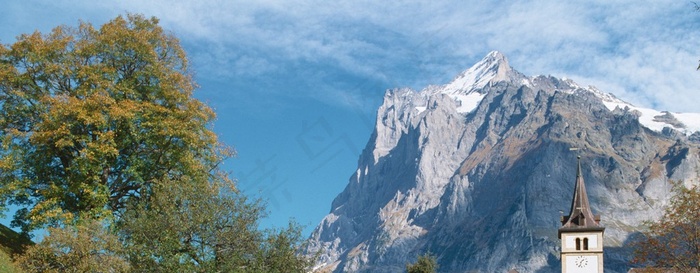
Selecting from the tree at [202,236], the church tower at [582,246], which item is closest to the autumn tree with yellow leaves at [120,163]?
the tree at [202,236]

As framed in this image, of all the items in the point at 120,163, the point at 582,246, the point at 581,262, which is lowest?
the point at 120,163

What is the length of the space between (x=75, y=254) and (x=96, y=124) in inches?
299

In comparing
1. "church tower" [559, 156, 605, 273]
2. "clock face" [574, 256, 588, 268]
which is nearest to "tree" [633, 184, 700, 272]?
"church tower" [559, 156, 605, 273]

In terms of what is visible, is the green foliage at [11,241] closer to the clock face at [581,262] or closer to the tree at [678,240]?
the tree at [678,240]

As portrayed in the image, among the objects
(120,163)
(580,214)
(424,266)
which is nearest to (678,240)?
(120,163)

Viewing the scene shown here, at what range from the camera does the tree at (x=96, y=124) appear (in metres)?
36.9

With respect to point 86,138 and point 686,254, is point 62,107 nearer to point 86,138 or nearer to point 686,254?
point 86,138

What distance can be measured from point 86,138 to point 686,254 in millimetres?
32689

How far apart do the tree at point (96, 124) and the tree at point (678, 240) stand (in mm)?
24647

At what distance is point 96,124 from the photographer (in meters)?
37.2

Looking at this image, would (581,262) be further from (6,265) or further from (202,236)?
(6,265)

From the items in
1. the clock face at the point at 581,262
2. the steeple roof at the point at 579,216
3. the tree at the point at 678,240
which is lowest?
the tree at the point at 678,240

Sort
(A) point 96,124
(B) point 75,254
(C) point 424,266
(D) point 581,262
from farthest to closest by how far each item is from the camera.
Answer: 1. (C) point 424,266
2. (D) point 581,262
3. (A) point 96,124
4. (B) point 75,254

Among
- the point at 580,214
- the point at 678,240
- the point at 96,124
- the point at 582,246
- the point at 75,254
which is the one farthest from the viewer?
the point at 580,214
